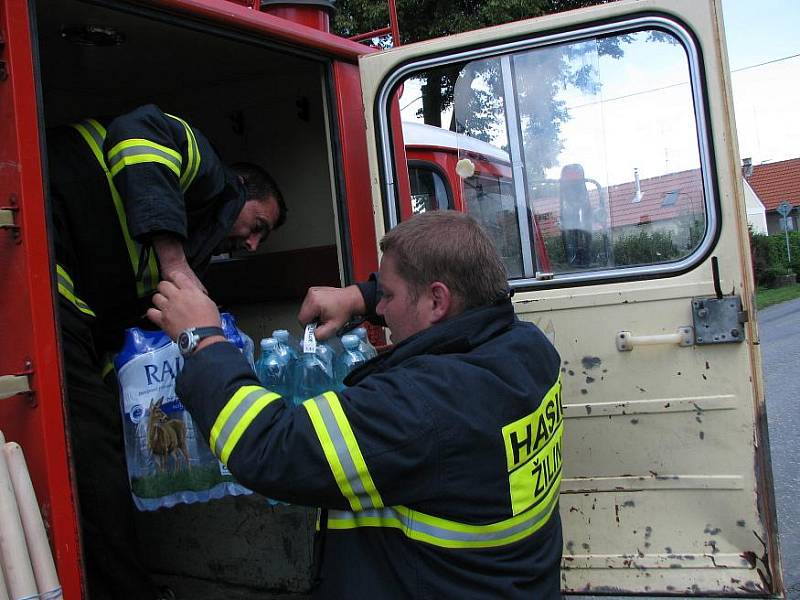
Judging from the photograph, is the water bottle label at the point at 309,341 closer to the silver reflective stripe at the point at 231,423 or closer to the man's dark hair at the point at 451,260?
the man's dark hair at the point at 451,260

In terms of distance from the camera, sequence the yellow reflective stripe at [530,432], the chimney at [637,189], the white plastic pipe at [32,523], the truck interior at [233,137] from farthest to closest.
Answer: the truck interior at [233,137] → the chimney at [637,189] → the white plastic pipe at [32,523] → the yellow reflective stripe at [530,432]

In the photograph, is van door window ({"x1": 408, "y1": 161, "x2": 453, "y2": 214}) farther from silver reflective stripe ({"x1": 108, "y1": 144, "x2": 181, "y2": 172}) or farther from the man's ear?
the man's ear

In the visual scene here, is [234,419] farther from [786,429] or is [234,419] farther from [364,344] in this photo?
[786,429]

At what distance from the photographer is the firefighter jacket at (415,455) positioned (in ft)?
4.57

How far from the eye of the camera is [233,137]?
13.3 ft

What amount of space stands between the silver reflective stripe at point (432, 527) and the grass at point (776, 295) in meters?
17.4

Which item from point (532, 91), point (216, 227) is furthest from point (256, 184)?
point (532, 91)

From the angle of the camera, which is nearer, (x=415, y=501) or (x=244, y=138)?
(x=415, y=501)

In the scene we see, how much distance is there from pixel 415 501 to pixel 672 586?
4.76 feet

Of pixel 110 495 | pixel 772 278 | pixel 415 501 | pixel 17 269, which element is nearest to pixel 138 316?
pixel 110 495

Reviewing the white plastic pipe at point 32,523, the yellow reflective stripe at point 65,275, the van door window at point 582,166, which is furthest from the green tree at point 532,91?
the white plastic pipe at point 32,523

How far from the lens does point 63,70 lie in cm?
328

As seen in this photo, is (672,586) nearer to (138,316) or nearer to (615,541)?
(615,541)

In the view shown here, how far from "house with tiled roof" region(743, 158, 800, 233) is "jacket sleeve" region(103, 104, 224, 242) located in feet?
121
